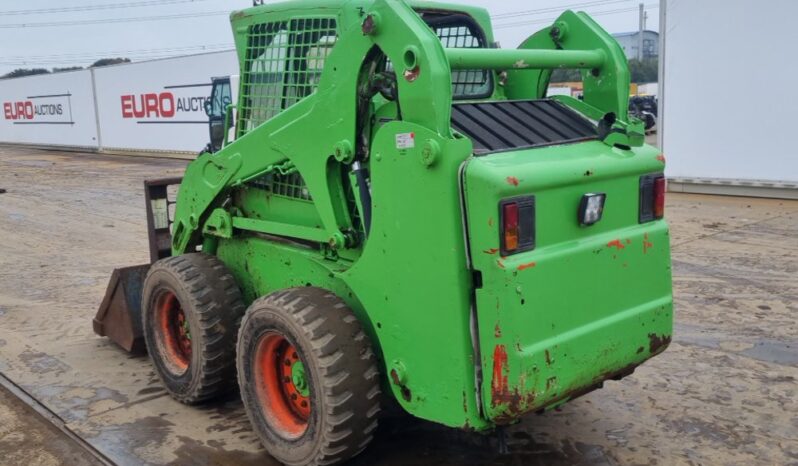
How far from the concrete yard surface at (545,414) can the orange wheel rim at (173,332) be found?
0.25 m

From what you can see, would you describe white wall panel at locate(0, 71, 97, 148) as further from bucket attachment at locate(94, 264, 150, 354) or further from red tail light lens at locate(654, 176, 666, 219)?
Result: red tail light lens at locate(654, 176, 666, 219)

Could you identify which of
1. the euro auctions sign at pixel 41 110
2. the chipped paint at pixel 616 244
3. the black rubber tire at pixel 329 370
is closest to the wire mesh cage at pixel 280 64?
the black rubber tire at pixel 329 370

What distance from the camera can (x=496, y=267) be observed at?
2887 millimetres

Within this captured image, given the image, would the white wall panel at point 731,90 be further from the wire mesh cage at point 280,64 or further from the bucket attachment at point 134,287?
the wire mesh cage at point 280,64

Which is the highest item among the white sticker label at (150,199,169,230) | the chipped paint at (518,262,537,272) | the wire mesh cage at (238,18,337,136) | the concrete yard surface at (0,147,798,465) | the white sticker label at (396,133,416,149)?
the wire mesh cage at (238,18,337,136)

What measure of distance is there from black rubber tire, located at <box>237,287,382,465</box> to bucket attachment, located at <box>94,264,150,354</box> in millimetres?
2084

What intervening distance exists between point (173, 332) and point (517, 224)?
8.52 ft

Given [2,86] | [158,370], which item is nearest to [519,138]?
[158,370]

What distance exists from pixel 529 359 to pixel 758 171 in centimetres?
1044

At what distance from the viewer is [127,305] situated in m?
5.28

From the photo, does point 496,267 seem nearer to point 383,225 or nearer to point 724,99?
point 383,225

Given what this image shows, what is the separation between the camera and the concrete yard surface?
3.83 meters

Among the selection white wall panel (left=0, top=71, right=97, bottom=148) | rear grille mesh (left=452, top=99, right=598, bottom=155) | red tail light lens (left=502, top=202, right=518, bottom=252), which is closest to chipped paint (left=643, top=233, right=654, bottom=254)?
rear grille mesh (left=452, top=99, right=598, bottom=155)

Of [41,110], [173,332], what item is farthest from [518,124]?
[41,110]
